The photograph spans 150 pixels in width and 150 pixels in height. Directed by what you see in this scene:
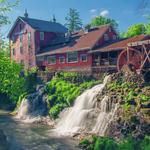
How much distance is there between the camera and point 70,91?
1312 inches

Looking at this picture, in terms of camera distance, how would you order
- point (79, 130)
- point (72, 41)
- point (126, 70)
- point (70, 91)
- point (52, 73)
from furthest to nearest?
1. point (72, 41)
2. point (52, 73)
3. point (70, 91)
4. point (126, 70)
5. point (79, 130)

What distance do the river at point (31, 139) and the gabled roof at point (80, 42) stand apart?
16.2 metres

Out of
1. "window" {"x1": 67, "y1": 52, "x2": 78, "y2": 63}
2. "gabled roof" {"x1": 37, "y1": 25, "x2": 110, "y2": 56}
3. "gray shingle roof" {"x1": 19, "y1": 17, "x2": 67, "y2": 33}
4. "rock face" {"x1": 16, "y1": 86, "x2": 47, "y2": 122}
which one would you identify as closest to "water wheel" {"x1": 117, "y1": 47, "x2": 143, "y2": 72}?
"gabled roof" {"x1": 37, "y1": 25, "x2": 110, "y2": 56}

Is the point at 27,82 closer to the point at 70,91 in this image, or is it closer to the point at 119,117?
the point at 70,91

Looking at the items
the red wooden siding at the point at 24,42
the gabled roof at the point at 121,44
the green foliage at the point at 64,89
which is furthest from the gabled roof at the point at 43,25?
the green foliage at the point at 64,89

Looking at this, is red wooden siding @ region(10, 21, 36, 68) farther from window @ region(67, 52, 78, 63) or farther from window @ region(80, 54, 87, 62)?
window @ region(80, 54, 87, 62)

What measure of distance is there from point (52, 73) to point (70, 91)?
26.0ft

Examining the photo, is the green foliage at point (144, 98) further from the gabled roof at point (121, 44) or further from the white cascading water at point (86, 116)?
the gabled roof at point (121, 44)

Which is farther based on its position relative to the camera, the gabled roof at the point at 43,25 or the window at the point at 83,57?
the gabled roof at the point at 43,25

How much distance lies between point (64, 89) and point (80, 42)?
13335mm

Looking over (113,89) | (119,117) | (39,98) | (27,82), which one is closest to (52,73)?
(27,82)

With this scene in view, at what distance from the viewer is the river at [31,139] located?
22.3 metres

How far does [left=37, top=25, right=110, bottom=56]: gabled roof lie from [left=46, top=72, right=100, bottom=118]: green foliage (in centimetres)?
702

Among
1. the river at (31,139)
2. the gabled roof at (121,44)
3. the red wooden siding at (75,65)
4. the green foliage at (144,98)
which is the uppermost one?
the gabled roof at (121,44)
